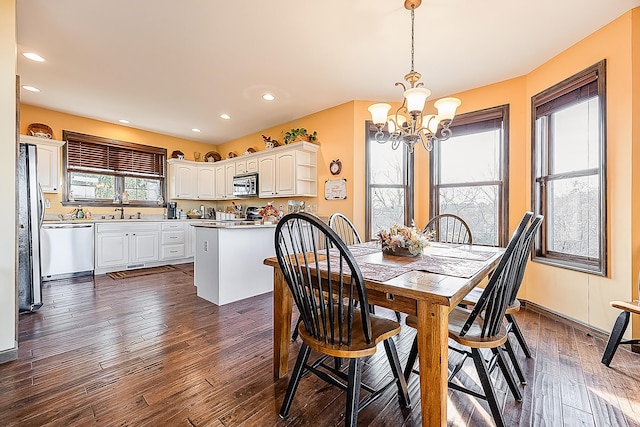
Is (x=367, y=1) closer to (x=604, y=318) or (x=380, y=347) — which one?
(x=380, y=347)

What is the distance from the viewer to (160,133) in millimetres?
5793

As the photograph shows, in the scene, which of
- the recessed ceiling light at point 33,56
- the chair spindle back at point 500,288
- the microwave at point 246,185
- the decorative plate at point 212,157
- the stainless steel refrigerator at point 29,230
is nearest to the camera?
the chair spindle back at point 500,288

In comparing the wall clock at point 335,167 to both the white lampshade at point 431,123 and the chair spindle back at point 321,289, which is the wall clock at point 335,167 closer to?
the white lampshade at point 431,123

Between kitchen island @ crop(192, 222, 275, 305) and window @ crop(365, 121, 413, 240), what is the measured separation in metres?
1.57

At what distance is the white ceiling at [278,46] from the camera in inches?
88.3

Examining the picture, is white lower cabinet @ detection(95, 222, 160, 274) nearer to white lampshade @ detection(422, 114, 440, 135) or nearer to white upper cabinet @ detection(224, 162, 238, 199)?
white upper cabinet @ detection(224, 162, 238, 199)

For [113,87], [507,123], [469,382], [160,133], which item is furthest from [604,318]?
[160,133]

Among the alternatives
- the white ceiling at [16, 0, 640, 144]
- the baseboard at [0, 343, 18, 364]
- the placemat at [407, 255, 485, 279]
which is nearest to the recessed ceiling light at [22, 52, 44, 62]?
the white ceiling at [16, 0, 640, 144]

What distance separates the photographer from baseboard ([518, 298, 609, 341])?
7.98 feet

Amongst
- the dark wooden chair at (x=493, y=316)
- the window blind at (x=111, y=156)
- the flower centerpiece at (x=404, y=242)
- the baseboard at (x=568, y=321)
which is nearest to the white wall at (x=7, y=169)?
the flower centerpiece at (x=404, y=242)

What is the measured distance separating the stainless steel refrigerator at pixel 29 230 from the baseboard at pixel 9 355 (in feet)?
3.73

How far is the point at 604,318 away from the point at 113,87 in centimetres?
578

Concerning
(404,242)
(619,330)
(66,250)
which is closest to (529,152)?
(619,330)

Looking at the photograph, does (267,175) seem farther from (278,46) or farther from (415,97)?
(415,97)
